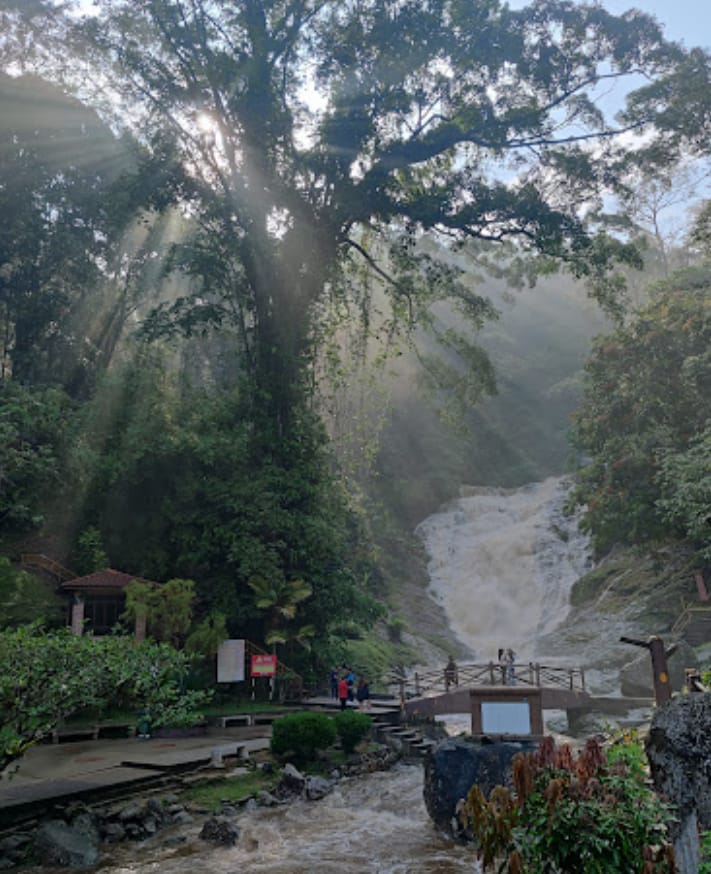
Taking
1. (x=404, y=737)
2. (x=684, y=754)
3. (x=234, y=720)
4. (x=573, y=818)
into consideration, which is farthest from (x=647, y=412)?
(x=573, y=818)

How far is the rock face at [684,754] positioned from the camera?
5145 mm

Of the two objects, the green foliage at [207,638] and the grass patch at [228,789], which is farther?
the green foliage at [207,638]

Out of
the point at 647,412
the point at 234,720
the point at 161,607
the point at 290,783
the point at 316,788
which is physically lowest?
the point at 316,788

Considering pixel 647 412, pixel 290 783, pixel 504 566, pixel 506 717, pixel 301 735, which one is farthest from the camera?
pixel 504 566

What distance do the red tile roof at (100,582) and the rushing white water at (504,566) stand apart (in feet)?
66.0

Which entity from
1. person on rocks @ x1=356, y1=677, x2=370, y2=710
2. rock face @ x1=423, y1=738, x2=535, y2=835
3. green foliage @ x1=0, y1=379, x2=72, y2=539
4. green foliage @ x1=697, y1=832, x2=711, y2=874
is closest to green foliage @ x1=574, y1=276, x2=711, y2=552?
person on rocks @ x1=356, y1=677, x2=370, y2=710

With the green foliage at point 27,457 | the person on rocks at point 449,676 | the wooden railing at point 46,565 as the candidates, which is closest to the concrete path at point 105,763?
the person on rocks at point 449,676

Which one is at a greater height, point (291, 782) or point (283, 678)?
point (283, 678)

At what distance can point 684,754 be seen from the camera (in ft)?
17.3

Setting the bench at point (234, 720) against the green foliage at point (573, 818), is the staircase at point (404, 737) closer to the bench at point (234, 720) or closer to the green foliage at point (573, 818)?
the bench at point (234, 720)

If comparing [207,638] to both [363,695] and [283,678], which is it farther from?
[363,695]

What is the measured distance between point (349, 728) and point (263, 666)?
4.19 meters

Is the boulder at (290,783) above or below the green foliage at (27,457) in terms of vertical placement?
below

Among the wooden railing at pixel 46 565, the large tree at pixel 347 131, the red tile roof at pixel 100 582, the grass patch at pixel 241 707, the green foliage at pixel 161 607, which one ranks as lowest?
the grass patch at pixel 241 707
